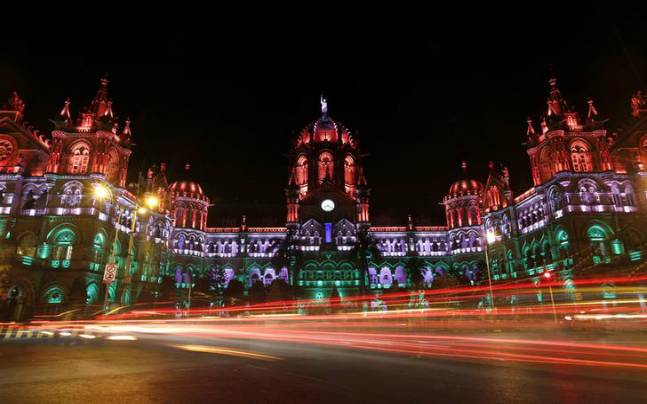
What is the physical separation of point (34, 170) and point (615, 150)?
79.9 m

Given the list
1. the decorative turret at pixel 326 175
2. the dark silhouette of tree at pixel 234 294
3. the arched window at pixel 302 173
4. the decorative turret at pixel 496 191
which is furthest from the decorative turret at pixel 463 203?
the dark silhouette of tree at pixel 234 294

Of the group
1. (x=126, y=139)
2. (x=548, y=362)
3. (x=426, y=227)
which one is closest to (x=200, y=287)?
(x=126, y=139)

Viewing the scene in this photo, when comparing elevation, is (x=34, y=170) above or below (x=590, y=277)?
above

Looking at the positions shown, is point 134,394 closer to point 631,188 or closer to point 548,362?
point 548,362

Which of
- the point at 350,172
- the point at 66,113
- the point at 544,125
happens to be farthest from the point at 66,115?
the point at 544,125

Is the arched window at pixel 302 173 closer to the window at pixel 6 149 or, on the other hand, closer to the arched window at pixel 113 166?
the arched window at pixel 113 166

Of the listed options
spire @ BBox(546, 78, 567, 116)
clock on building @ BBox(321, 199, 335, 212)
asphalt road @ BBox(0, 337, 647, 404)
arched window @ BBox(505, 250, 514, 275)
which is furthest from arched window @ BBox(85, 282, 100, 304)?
spire @ BBox(546, 78, 567, 116)

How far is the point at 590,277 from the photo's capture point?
47.0 meters

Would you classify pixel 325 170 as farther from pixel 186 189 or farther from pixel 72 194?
pixel 72 194

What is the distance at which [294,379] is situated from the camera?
9258 mm

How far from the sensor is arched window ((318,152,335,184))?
85900 millimetres

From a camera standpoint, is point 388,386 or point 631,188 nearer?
point 388,386

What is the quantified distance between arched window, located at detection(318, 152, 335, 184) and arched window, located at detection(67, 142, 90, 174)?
44.1 m

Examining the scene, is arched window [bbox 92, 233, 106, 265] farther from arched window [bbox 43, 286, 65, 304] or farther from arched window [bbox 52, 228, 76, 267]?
arched window [bbox 43, 286, 65, 304]
